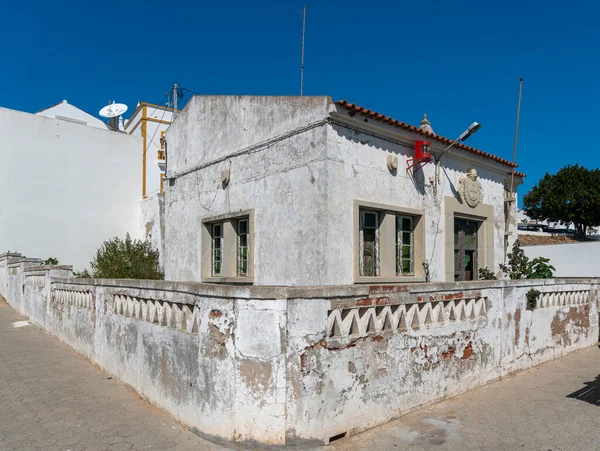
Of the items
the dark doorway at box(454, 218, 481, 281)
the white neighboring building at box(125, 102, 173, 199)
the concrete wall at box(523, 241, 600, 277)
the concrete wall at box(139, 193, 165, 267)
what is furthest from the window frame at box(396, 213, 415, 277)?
the concrete wall at box(523, 241, 600, 277)

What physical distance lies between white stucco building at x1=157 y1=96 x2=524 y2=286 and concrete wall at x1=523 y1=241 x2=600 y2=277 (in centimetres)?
1104

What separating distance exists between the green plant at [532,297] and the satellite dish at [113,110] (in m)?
21.9

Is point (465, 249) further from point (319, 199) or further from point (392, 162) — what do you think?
point (319, 199)

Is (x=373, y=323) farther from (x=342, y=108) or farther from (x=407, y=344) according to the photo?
(x=342, y=108)

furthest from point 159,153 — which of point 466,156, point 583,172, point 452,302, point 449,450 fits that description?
point 583,172

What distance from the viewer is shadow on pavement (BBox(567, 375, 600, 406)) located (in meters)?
5.50

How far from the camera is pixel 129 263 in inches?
579

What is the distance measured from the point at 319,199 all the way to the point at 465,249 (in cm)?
515

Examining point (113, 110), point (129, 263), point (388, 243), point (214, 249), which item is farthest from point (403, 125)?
point (113, 110)

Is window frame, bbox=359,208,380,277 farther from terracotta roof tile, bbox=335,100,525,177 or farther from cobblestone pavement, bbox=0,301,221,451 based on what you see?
cobblestone pavement, bbox=0,301,221,451

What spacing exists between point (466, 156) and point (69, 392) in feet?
30.8

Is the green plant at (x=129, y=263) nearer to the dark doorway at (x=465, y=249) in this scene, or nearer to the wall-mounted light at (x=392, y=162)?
the wall-mounted light at (x=392, y=162)

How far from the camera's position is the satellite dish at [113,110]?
24.0 m

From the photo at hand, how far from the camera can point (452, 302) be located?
5.53 metres
